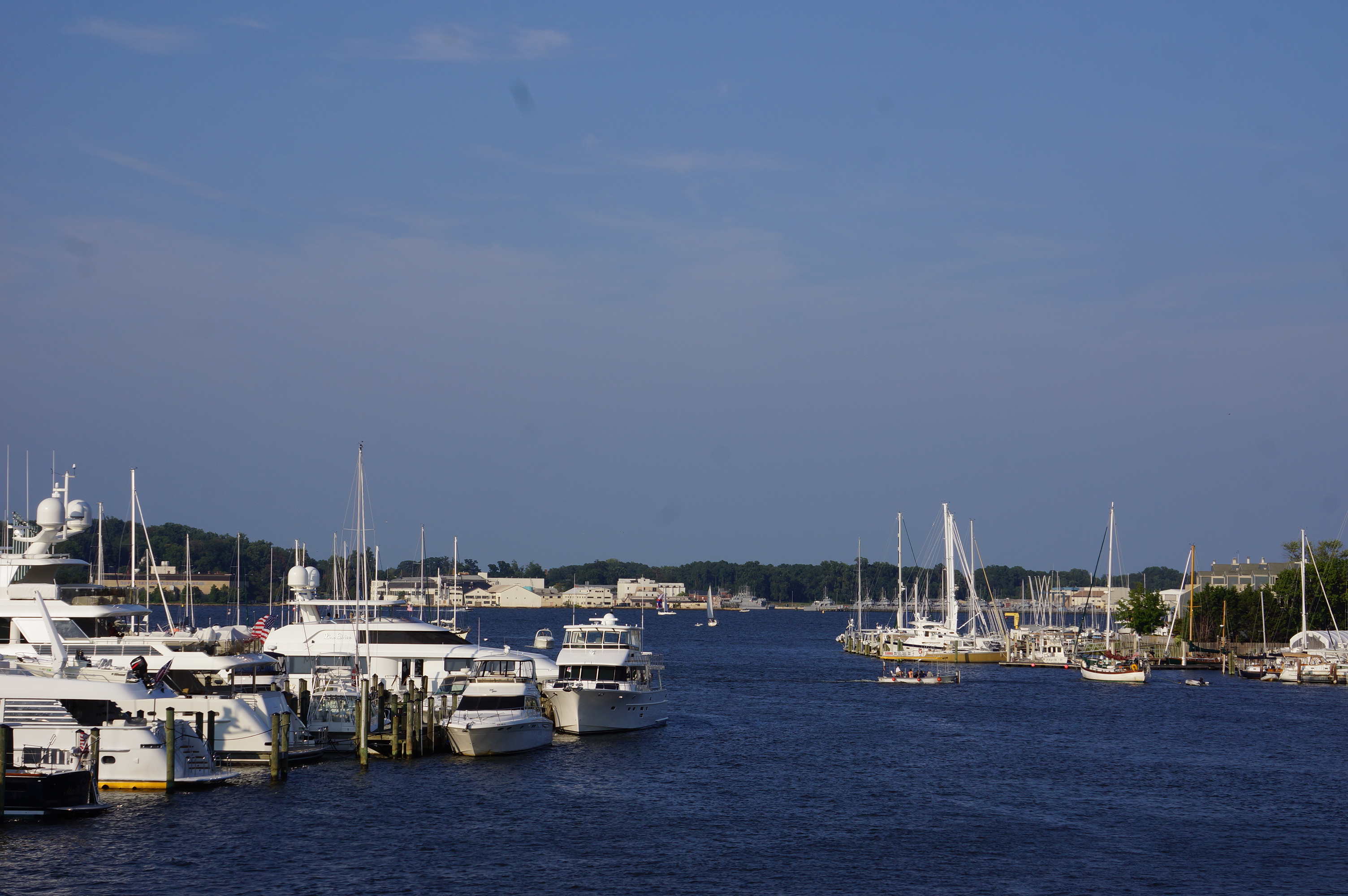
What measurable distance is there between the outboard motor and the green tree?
119 meters

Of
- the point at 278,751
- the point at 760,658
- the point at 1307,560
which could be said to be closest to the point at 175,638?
the point at 278,751

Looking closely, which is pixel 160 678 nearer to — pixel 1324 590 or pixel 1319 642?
pixel 1319 642

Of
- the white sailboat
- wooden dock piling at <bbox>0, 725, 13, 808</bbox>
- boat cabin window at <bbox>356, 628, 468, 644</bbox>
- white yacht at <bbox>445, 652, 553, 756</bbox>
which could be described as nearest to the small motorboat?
the white sailboat

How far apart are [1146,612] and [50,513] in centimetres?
11962

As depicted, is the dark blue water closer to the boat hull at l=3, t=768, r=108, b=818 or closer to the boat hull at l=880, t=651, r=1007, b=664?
the boat hull at l=3, t=768, r=108, b=818

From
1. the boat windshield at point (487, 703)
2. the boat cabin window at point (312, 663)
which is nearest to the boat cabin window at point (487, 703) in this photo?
the boat windshield at point (487, 703)

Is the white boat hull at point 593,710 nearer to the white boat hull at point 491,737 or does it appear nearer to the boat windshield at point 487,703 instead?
the white boat hull at point 491,737

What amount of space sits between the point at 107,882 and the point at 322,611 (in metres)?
63.5

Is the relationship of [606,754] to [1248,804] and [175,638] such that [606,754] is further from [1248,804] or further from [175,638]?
[1248,804]

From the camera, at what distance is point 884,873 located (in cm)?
3819

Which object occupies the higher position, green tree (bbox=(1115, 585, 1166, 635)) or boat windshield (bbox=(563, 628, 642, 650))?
boat windshield (bbox=(563, 628, 642, 650))

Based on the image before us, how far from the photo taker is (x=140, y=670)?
47.9m

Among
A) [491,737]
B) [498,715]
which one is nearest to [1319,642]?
[498,715]

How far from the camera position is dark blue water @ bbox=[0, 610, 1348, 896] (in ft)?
121
